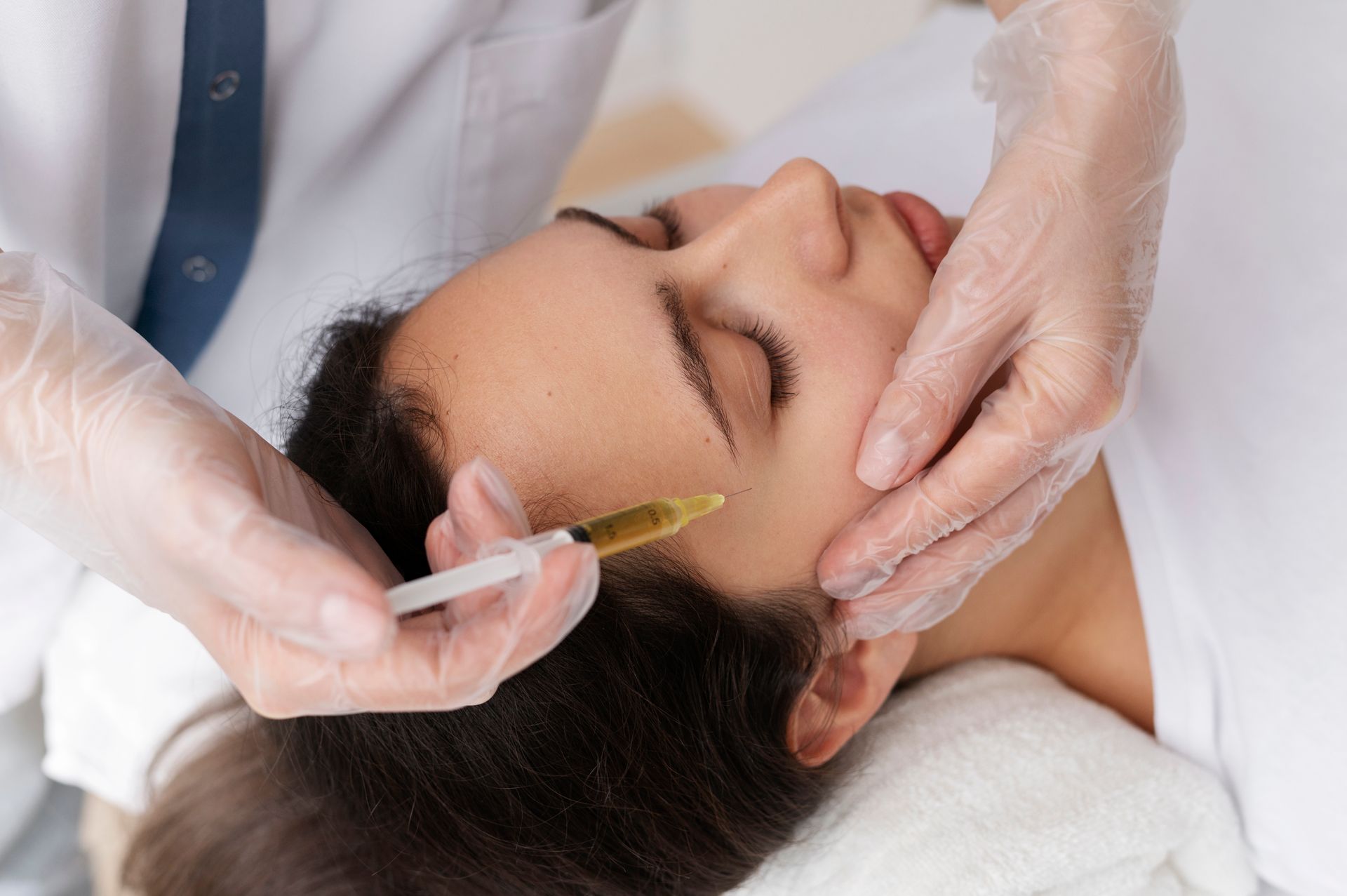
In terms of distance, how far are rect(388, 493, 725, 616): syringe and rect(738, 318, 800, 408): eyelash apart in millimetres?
169

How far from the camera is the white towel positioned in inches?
40.3

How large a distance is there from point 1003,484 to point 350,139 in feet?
2.94

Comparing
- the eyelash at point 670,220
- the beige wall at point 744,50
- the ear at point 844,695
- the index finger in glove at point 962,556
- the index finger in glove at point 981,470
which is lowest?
the ear at point 844,695

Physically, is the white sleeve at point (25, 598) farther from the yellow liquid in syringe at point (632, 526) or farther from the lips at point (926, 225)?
the lips at point (926, 225)

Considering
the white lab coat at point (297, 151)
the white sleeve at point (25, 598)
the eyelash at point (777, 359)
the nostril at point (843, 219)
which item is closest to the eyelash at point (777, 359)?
the eyelash at point (777, 359)

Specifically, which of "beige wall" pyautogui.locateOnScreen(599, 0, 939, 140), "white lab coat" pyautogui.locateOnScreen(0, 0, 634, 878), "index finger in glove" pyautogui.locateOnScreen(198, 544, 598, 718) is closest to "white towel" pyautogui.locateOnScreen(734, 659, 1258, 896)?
"index finger in glove" pyautogui.locateOnScreen(198, 544, 598, 718)

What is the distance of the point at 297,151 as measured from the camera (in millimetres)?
1213

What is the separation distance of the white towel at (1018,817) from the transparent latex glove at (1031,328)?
193 mm

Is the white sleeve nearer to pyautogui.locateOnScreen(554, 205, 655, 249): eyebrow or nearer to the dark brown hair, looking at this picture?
the dark brown hair

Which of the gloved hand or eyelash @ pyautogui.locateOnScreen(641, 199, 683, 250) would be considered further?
eyelash @ pyautogui.locateOnScreen(641, 199, 683, 250)

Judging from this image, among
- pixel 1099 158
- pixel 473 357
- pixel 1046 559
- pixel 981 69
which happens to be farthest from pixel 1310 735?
pixel 473 357

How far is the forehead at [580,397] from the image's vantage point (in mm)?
860

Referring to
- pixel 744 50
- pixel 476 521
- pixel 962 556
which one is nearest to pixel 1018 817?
pixel 962 556

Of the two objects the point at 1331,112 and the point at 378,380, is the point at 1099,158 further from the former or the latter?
the point at 378,380
